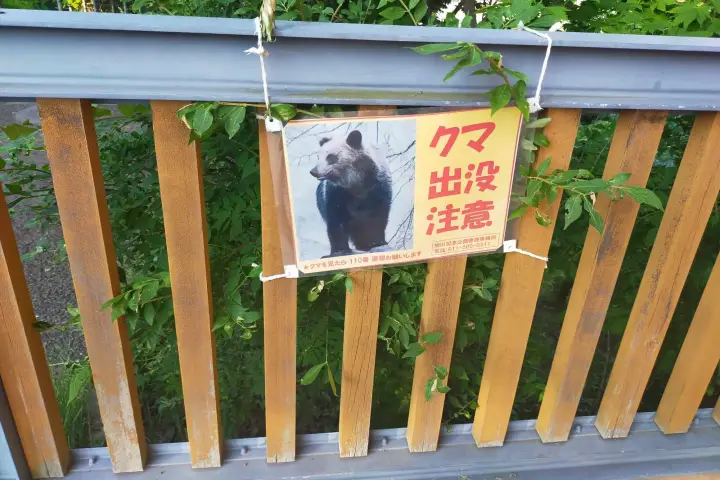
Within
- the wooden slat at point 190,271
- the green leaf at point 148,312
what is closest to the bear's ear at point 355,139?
the wooden slat at point 190,271

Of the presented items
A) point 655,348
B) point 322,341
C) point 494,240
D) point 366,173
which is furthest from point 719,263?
point 322,341

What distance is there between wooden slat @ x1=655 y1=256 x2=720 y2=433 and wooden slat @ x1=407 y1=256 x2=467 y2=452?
2.75ft

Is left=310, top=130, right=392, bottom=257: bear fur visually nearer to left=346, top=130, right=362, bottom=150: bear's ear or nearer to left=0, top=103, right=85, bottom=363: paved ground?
left=346, top=130, right=362, bottom=150: bear's ear

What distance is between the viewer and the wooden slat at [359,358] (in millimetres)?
1529

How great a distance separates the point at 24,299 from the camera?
1.44m

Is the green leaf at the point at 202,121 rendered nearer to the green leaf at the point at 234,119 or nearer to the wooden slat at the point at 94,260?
Answer: the green leaf at the point at 234,119

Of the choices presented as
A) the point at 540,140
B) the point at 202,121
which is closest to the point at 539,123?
the point at 540,140

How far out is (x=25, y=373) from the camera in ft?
4.97

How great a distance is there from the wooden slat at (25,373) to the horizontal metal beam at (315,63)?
16.5 inches

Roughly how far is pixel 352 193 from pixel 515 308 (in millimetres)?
653

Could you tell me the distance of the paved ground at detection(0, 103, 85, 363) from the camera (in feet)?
9.29

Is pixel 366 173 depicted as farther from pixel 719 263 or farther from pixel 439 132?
pixel 719 263

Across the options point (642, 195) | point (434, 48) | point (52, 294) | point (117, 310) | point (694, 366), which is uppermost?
point (434, 48)

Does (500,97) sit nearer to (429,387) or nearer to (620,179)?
(620,179)
